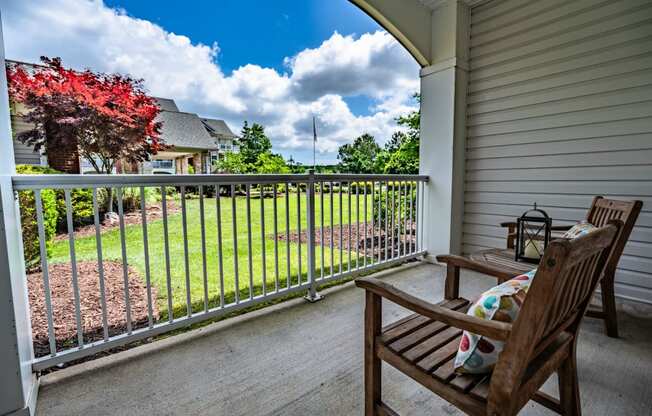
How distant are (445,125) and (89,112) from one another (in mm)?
4954

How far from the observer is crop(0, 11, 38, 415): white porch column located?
1.18 meters

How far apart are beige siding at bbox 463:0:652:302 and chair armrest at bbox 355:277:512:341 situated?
2738mm

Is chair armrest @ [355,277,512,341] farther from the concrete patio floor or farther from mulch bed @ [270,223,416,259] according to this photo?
mulch bed @ [270,223,416,259]

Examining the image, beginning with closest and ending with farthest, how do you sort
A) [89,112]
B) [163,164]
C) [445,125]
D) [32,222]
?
[32,222] → [445,125] → [89,112] → [163,164]

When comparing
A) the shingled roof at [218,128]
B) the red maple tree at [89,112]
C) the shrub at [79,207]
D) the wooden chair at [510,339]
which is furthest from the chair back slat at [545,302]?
the shingled roof at [218,128]

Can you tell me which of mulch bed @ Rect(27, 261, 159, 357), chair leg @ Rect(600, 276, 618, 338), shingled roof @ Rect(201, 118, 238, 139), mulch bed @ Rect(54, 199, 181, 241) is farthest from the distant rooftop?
chair leg @ Rect(600, 276, 618, 338)

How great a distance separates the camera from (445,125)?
133 inches

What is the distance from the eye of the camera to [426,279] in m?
3.10

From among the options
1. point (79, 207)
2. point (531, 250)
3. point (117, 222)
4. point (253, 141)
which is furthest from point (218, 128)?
point (531, 250)

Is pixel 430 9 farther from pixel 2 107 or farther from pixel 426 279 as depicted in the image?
pixel 2 107

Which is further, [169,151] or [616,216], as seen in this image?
[169,151]

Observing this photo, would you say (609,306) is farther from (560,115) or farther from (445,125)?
(445,125)

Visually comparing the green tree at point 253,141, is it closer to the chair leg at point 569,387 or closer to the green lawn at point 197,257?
the green lawn at point 197,257

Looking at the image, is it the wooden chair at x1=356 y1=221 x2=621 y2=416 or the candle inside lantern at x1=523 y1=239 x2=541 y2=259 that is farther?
the candle inside lantern at x1=523 y1=239 x2=541 y2=259
